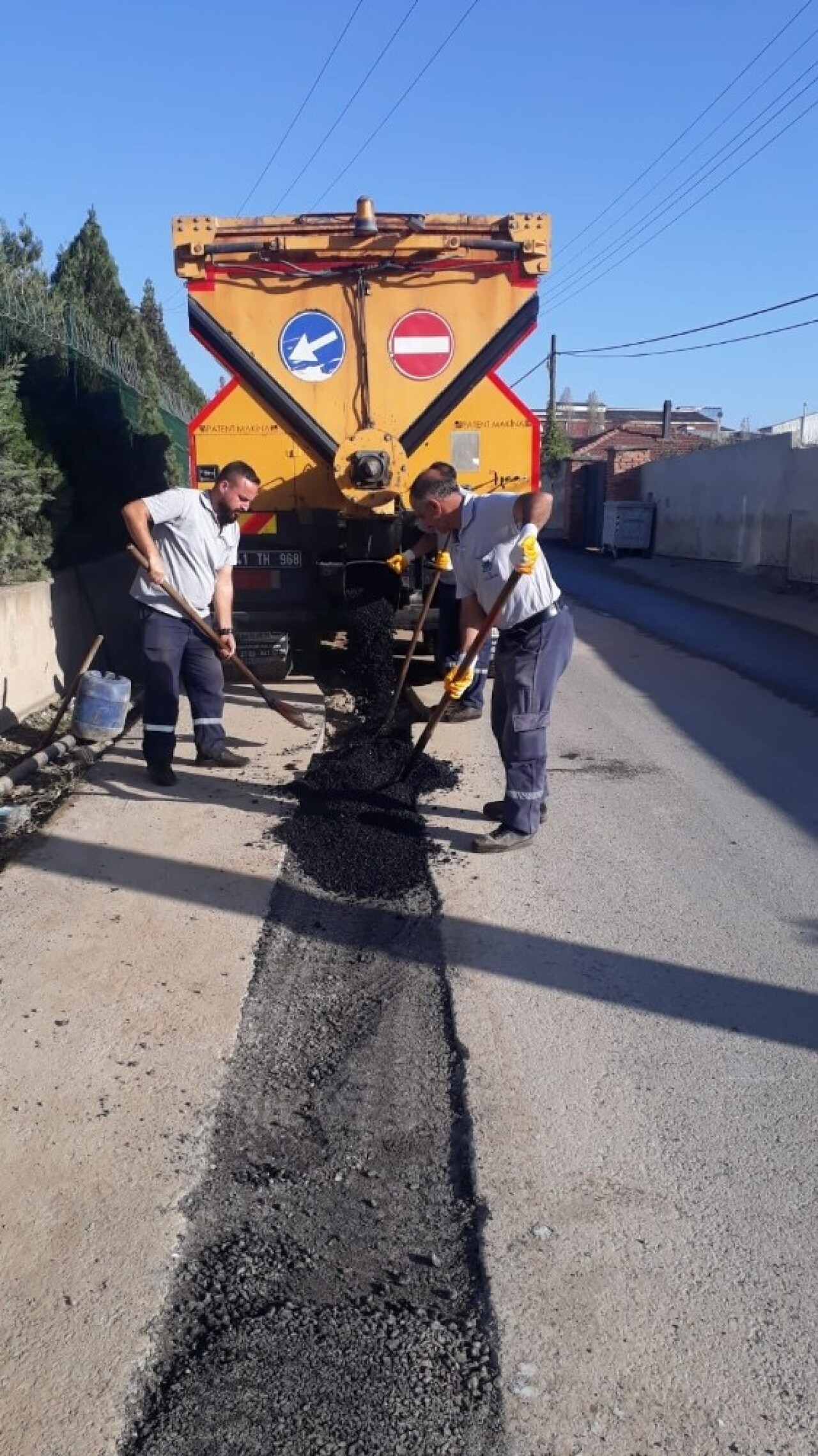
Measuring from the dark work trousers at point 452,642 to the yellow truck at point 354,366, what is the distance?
419mm

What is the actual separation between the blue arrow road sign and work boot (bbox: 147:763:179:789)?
3.10 m

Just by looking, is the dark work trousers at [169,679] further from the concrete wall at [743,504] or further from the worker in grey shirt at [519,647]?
the concrete wall at [743,504]

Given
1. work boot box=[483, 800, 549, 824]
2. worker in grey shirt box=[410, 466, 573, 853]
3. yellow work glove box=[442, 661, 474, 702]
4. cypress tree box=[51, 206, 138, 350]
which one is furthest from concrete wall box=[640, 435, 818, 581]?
yellow work glove box=[442, 661, 474, 702]

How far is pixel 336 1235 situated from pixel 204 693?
428 cm

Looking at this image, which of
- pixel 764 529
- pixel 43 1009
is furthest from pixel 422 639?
pixel 764 529

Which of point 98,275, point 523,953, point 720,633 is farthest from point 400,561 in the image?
point 98,275

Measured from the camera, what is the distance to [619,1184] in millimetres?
3119

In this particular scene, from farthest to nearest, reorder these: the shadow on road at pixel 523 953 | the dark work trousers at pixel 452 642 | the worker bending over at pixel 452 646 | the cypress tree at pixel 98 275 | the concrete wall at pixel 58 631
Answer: the cypress tree at pixel 98 275, the dark work trousers at pixel 452 642, the worker bending over at pixel 452 646, the concrete wall at pixel 58 631, the shadow on road at pixel 523 953

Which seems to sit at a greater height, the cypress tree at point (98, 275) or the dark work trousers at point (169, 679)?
the cypress tree at point (98, 275)

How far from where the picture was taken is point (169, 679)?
21.5 ft

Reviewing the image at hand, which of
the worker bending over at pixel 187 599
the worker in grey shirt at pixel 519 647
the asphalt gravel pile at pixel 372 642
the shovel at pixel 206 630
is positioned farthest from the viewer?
the asphalt gravel pile at pixel 372 642

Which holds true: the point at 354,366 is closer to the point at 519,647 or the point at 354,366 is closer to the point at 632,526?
the point at 519,647

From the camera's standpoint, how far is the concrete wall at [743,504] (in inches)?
803

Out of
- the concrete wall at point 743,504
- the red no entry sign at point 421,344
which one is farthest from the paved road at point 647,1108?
the concrete wall at point 743,504
